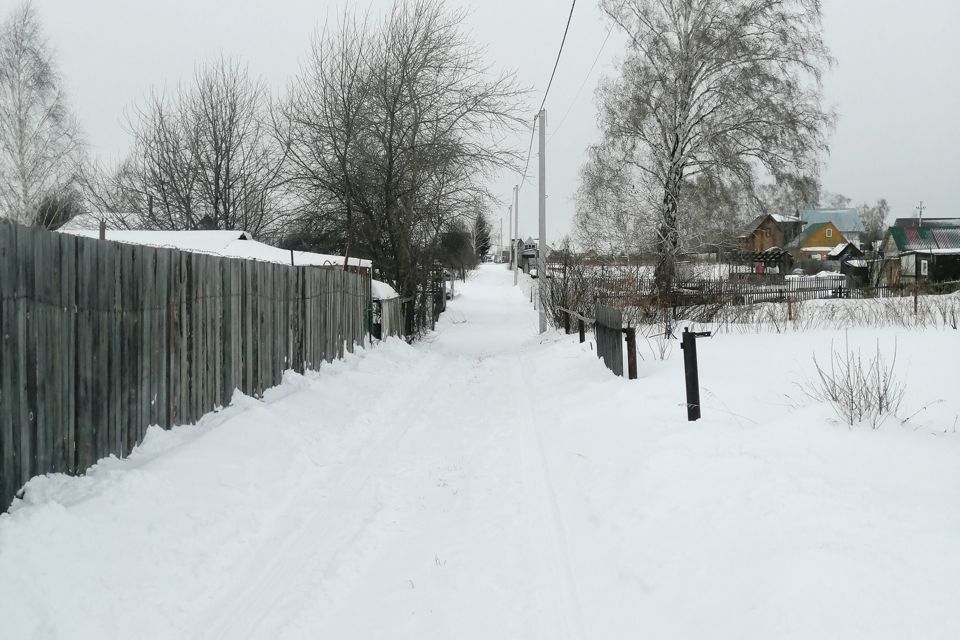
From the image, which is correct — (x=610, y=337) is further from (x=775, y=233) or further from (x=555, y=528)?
(x=775, y=233)

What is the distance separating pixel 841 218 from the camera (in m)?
90.6

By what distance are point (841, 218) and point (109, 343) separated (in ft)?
331

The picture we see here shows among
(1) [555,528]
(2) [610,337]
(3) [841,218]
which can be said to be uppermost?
(3) [841,218]

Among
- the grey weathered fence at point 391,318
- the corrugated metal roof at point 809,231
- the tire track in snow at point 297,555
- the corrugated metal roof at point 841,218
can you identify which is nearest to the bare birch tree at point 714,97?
the grey weathered fence at point 391,318

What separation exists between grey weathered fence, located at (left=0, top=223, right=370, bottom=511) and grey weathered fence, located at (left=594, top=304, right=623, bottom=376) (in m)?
4.93

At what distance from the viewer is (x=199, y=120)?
2961 centimetres

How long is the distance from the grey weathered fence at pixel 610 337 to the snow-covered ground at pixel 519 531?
2243 millimetres

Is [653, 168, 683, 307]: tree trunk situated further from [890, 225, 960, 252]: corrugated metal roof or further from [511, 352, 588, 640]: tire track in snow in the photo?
[890, 225, 960, 252]: corrugated metal roof

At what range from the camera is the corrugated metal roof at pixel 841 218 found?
294 feet

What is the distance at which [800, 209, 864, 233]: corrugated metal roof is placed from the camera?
89.7 meters

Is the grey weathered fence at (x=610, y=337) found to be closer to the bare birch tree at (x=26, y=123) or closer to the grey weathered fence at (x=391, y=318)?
the grey weathered fence at (x=391, y=318)

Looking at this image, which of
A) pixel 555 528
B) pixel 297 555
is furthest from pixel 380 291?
pixel 297 555

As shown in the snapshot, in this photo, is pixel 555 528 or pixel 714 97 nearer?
pixel 555 528

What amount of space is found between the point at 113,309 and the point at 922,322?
1351 cm
